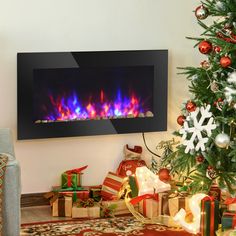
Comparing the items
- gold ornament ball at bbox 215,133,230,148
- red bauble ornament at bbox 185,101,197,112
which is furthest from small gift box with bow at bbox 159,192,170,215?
gold ornament ball at bbox 215,133,230,148

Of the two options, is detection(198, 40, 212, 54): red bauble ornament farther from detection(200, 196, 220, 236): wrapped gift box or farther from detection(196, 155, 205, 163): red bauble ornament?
detection(200, 196, 220, 236): wrapped gift box

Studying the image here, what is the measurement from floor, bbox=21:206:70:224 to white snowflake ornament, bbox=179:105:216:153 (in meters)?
1.39

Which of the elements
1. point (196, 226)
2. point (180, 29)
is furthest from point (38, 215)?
point (180, 29)

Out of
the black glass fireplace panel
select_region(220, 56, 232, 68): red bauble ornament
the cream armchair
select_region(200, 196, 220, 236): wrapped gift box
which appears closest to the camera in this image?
select_region(220, 56, 232, 68): red bauble ornament

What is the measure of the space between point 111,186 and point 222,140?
166 centimetres

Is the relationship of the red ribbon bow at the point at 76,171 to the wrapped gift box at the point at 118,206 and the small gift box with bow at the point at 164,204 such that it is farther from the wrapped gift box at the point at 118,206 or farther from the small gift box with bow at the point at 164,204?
the small gift box with bow at the point at 164,204

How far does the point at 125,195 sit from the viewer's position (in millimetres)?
5020

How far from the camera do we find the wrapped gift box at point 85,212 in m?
4.93

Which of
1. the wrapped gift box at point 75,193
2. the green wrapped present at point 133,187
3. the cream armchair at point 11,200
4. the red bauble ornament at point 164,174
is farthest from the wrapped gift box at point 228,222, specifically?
the wrapped gift box at point 75,193

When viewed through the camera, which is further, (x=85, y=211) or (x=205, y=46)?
(x=85, y=211)

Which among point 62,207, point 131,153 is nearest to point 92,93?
point 131,153

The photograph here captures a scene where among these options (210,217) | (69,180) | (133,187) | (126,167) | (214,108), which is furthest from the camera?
(126,167)

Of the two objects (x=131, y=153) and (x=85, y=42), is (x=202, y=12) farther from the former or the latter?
(x=131, y=153)

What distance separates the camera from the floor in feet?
16.1
